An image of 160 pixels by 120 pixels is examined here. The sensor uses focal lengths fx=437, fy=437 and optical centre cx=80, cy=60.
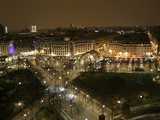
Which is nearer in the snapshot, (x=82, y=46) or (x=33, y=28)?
(x=82, y=46)

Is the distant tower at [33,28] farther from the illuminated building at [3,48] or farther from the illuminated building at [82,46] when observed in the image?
the illuminated building at [82,46]

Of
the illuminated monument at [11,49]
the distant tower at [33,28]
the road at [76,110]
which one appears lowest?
the road at [76,110]

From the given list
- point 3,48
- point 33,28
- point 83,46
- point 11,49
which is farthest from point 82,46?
point 33,28

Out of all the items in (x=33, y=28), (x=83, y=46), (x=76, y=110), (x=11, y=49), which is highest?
(x=33, y=28)

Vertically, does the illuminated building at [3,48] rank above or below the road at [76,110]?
above

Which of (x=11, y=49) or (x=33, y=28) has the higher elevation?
(x=33, y=28)

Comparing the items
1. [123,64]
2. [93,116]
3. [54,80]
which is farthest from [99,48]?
[93,116]

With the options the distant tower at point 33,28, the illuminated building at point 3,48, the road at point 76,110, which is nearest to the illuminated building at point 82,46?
the distant tower at point 33,28

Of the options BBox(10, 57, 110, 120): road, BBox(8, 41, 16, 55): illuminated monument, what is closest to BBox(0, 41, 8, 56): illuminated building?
BBox(8, 41, 16, 55): illuminated monument

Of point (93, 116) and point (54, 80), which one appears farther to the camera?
point (54, 80)

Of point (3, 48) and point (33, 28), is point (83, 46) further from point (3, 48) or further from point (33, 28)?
point (33, 28)

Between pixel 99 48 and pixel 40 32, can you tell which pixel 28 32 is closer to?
pixel 40 32
